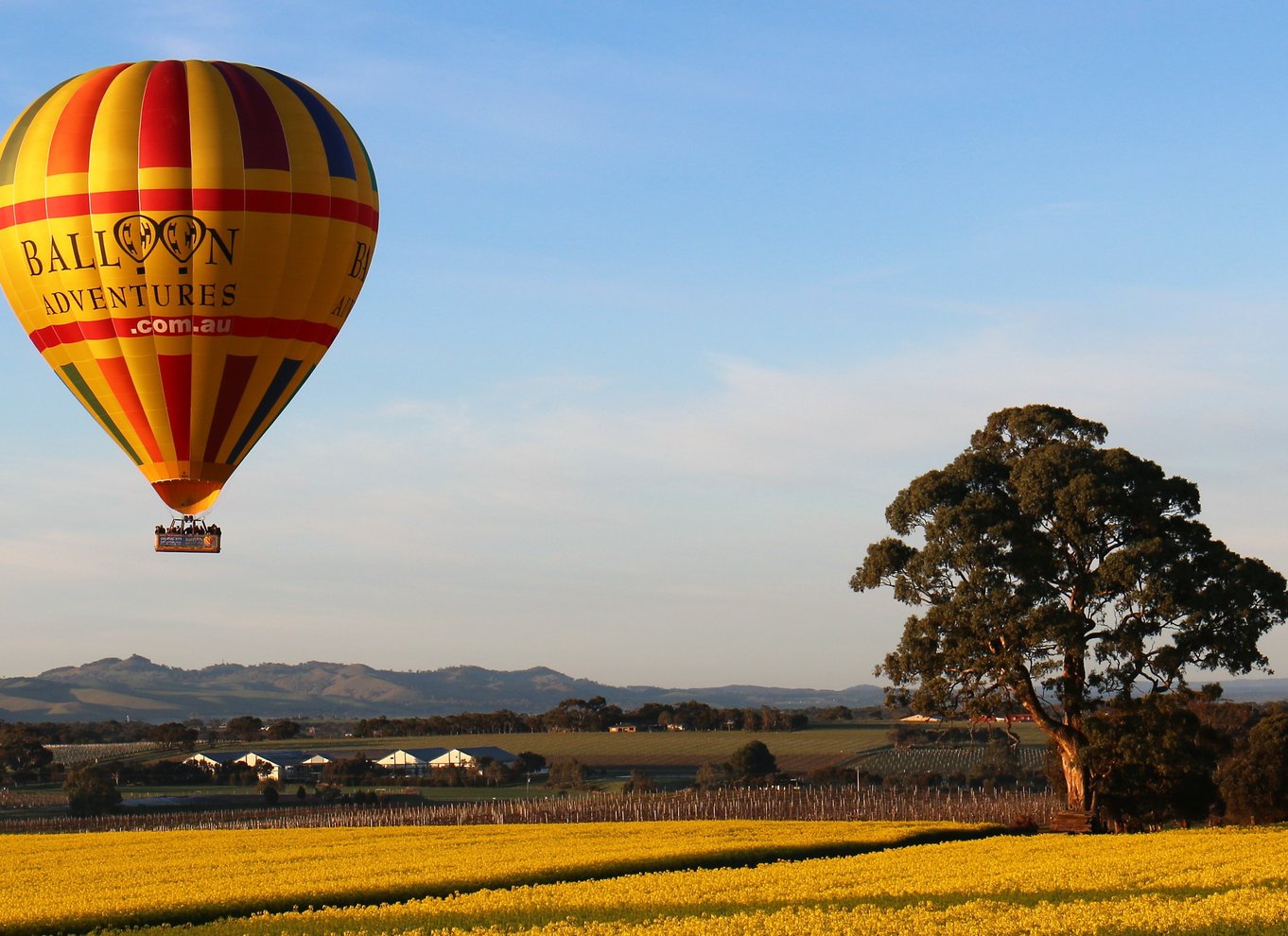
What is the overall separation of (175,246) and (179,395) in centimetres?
383

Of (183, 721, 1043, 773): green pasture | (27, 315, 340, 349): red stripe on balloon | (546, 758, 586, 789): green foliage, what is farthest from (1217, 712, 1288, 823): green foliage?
(183, 721, 1043, 773): green pasture

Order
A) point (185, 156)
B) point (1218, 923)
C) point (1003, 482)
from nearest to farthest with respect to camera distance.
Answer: point (1218, 923) → point (185, 156) → point (1003, 482)

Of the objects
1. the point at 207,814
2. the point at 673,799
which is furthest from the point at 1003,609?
the point at 207,814

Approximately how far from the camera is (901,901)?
101 feet

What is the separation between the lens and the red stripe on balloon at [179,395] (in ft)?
129

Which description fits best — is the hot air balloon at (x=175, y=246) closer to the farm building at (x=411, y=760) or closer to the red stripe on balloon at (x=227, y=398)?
the red stripe on balloon at (x=227, y=398)

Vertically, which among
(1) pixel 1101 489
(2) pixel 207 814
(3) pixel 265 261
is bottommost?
(2) pixel 207 814

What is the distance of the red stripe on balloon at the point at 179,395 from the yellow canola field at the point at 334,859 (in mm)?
11299

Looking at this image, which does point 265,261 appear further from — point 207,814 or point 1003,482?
point 207,814

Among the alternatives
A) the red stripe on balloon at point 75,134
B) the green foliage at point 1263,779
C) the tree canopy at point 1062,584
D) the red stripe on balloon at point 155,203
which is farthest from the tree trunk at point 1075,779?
the red stripe on balloon at point 75,134

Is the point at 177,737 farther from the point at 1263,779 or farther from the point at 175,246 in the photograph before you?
the point at 175,246

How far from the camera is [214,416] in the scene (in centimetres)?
4031

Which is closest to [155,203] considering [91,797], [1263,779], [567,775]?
[1263,779]

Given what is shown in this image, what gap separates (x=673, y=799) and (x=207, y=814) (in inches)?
1105
